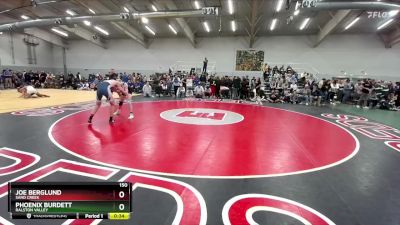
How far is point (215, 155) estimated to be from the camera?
13.7 feet

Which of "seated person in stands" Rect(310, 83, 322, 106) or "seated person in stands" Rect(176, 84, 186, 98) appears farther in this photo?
"seated person in stands" Rect(176, 84, 186, 98)

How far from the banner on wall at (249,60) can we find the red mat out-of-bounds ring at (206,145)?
47.6 feet

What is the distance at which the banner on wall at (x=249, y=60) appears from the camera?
21031mm

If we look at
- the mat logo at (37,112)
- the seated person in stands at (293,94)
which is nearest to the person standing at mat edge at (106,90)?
the mat logo at (37,112)

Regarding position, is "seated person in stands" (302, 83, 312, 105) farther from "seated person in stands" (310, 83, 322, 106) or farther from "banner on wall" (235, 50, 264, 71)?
"banner on wall" (235, 50, 264, 71)

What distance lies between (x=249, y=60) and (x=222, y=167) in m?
19.0

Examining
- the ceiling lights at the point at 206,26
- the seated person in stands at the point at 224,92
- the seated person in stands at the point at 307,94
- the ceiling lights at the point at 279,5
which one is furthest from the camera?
the ceiling lights at the point at 206,26

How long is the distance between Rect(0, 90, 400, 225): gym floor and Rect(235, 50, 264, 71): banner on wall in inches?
595

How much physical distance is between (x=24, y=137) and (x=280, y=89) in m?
13.4

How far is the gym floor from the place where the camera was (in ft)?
8.02

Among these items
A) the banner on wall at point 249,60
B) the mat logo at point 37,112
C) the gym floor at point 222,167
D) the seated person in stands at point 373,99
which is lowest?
the gym floor at point 222,167

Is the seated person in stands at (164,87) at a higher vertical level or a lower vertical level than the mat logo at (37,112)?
higher

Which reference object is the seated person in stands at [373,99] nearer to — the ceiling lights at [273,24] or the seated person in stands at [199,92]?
the ceiling lights at [273,24]
